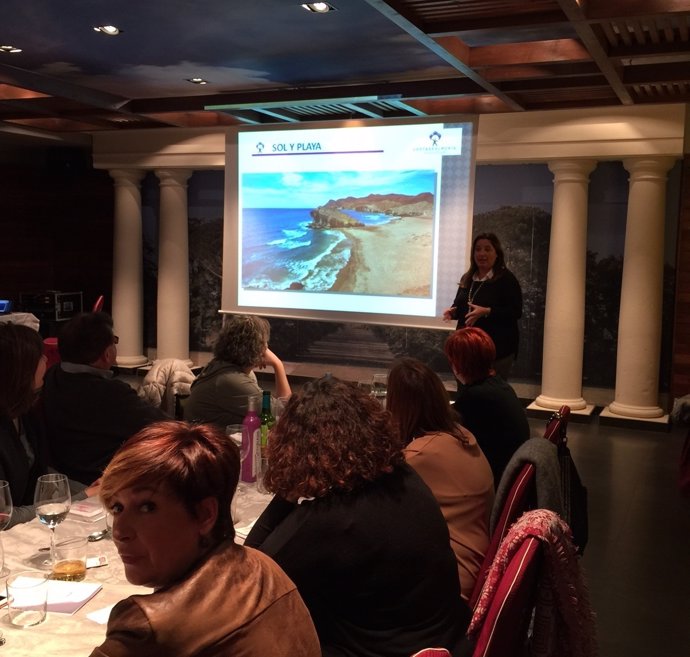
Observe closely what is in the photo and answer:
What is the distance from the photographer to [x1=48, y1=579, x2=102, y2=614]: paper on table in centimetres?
145

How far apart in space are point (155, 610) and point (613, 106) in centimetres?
589

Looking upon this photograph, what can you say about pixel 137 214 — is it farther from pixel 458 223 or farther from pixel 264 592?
pixel 264 592

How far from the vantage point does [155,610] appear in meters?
1.00

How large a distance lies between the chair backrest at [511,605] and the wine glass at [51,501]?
959mm

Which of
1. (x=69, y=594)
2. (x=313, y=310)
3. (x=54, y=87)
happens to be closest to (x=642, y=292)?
(x=313, y=310)

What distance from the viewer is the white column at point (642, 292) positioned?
6105 millimetres

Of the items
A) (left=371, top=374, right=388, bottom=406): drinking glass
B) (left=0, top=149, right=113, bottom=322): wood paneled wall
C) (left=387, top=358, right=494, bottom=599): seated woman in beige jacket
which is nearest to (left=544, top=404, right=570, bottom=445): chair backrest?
(left=387, top=358, right=494, bottom=599): seated woman in beige jacket

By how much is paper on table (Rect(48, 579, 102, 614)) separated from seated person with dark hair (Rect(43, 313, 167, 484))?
115cm

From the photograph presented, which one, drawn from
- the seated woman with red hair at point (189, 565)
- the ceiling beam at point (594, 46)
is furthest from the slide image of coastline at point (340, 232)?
the seated woman with red hair at point (189, 565)

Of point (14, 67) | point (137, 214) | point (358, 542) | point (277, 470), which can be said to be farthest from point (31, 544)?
point (137, 214)

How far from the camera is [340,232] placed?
21.9ft

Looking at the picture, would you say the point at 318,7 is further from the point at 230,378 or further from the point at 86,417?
the point at 86,417

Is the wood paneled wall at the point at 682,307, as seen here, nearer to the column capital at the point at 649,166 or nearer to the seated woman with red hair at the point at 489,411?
the column capital at the point at 649,166

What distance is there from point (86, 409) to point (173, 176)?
18.6 feet
